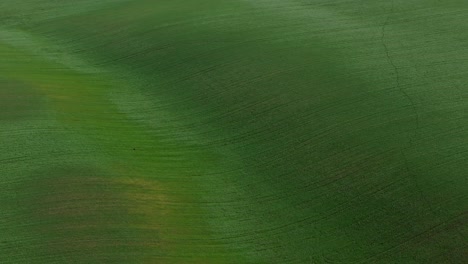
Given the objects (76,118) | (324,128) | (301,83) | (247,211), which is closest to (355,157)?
(324,128)

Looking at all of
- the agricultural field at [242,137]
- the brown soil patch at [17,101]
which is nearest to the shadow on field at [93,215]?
the agricultural field at [242,137]

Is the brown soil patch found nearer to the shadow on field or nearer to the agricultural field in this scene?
the agricultural field

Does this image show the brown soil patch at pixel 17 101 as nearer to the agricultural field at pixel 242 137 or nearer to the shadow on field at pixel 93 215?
the agricultural field at pixel 242 137

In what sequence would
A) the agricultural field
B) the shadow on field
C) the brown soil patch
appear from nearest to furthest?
the shadow on field, the agricultural field, the brown soil patch

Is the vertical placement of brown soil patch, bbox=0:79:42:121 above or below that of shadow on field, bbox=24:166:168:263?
above

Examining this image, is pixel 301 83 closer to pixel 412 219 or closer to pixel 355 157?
pixel 355 157

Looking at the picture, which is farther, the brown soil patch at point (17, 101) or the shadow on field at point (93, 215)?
the brown soil patch at point (17, 101)

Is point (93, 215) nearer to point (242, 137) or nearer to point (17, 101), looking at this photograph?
point (242, 137)

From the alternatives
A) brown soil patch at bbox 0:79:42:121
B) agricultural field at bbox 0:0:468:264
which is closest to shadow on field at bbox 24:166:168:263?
agricultural field at bbox 0:0:468:264

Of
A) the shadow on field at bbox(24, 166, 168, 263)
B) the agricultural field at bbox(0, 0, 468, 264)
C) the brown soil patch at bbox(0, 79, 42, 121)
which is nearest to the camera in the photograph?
the shadow on field at bbox(24, 166, 168, 263)
